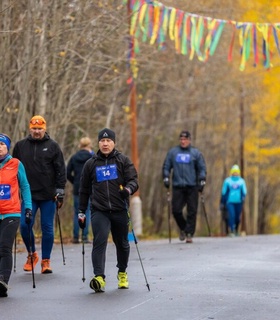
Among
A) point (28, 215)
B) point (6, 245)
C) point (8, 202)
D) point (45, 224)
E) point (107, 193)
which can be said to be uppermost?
point (107, 193)

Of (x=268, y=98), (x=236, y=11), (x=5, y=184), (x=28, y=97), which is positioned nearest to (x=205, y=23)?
(x=28, y=97)

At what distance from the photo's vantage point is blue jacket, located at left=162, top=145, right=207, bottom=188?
66.7ft

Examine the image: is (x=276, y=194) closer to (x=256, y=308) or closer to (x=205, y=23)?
(x=205, y=23)

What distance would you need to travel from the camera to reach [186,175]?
20.3 m

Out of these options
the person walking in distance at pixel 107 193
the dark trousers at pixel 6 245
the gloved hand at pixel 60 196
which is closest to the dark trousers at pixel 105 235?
the person walking in distance at pixel 107 193

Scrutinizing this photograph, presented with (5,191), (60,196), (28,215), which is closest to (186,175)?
(60,196)

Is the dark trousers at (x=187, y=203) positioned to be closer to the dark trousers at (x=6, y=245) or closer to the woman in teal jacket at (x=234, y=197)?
the woman in teal jacket at (x=234, y=197)

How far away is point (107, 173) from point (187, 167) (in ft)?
26.6

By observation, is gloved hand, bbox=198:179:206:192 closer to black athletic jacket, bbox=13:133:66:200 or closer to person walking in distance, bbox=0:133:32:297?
black athletic jacket, bbox=13:133:66:200

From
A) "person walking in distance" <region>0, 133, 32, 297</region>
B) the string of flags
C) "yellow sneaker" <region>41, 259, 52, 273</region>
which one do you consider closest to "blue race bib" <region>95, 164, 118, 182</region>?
"person walking in distance" <region>0, 133, 32, 297</region>

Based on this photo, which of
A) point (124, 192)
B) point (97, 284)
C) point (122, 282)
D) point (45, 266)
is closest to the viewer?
point (97, 284)

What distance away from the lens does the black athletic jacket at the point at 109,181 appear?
40.7 feet

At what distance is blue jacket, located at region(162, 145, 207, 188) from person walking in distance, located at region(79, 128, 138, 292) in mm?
7858

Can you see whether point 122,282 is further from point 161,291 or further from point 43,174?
point 43,174
